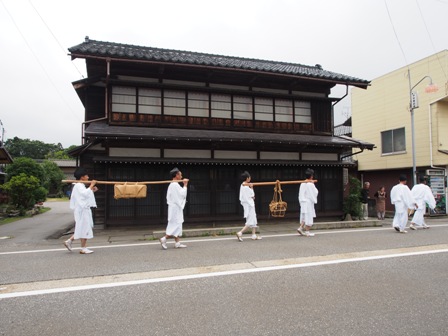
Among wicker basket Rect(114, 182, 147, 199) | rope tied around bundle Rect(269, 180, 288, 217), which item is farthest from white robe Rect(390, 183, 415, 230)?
wicker basket Rect(114, 182, 147, 199)

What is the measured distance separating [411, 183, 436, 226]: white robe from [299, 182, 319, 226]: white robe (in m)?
4.05

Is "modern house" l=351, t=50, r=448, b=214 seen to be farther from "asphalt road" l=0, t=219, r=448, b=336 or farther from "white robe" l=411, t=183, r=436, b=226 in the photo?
"asphalt road" l=0, t=219, r=448, b=336

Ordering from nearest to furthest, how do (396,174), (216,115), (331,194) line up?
(216,115) → (331,194) → (396,174)

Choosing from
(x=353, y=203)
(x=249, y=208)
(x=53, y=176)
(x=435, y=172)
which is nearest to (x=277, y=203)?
(x=249, y=208)

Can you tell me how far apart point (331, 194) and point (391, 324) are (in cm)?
1045

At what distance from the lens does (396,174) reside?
62.5 feet

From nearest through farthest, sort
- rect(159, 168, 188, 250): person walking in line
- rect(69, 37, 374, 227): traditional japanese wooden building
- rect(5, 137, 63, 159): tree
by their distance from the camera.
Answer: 1. rect(159, 168, 188, 250): person walking in line
2. rect(69, 37, 374, 227): traditional japanese wooden building
3. rect(5, 137, 63, 159): tree

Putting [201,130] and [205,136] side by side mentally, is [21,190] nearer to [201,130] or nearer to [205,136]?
[201,130]

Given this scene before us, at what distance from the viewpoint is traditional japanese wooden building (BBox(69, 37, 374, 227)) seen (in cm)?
1062

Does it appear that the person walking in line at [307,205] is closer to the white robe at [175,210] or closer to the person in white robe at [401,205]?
the person in white robe at [401,205]

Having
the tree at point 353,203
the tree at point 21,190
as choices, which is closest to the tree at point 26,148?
the tree at point 21,190

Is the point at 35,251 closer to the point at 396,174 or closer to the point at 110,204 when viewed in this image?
the point at 110,204

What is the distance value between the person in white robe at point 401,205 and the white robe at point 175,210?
278 inches

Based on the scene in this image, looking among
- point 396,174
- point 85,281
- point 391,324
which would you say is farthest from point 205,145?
point 396,174
